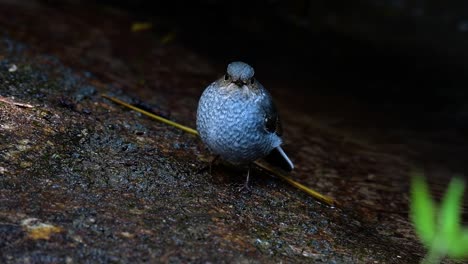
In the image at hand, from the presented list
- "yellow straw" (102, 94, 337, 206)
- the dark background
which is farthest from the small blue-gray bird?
the dark background

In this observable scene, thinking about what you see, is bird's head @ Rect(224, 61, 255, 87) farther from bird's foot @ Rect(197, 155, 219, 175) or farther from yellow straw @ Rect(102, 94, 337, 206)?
yellow straw @ Rect(102, 94, 337, 206)

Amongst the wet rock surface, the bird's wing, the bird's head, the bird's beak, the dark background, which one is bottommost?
the wet rock surface

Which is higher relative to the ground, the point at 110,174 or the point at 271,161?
the point at 271,161

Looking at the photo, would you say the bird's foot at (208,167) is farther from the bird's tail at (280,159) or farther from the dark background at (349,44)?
the dark background at (349,44)

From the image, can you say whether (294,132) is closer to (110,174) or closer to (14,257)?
(110,174)

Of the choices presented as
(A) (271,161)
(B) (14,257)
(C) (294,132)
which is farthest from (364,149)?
(B) (14,257)

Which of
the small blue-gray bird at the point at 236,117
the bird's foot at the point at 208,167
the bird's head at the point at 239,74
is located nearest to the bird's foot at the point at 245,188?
the small blue-gray bird at the point at 236,117
